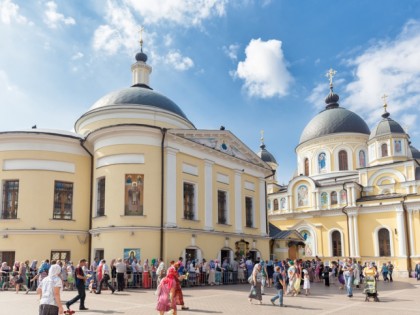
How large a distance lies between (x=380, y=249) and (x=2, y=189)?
104 ft

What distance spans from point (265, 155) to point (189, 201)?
37.0 metres

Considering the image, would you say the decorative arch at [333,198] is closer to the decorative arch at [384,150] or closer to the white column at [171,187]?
the decorative arch at [384,150]

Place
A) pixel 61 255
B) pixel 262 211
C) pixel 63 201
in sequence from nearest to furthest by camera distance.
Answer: pixel 61 255 → pixel 63 201 → pixel 262 211

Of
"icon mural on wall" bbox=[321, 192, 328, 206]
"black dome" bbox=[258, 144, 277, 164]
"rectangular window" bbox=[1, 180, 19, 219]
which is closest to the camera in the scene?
"rectangular window" bbox=[1, 180, 19, 219]

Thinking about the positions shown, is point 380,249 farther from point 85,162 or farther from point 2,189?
point 2,189

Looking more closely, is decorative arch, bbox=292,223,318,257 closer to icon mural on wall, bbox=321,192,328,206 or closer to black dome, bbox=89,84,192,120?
icon mural on wall, bbox=321,192,328,206

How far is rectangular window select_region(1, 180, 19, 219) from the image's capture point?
21641mm

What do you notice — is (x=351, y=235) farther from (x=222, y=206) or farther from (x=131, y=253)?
(x=131, y=253)

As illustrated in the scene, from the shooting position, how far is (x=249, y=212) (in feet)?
93.2

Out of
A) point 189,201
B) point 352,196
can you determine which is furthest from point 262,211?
point 352,196

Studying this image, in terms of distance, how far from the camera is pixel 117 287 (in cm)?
1773

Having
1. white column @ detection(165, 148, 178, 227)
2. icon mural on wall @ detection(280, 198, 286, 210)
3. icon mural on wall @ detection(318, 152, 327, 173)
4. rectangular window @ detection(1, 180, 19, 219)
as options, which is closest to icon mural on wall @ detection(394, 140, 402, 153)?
icon mural on wall @ detection(318, 152, 327, 173)

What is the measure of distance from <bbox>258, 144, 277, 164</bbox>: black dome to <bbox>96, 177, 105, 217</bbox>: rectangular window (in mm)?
38869

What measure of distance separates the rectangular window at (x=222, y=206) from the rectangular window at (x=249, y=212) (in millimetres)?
2602
